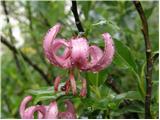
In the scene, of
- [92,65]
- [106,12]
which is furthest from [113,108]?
[106,12]

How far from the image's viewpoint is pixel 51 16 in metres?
1.57

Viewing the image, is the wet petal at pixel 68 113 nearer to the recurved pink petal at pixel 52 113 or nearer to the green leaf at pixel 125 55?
the recurved pink petal at pixel 52 113

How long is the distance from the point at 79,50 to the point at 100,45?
3.6 inches

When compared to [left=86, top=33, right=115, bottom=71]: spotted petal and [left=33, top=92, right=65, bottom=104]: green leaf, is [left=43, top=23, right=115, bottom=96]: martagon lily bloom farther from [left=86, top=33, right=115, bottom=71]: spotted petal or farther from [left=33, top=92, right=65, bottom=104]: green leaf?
[left=33, top=92, right=65, bottom=104]: green leaf

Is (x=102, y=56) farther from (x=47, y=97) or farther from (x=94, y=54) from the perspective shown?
(x=47, y=97)

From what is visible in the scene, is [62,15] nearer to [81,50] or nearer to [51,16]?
[51,16]

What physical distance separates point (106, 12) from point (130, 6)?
156 mm

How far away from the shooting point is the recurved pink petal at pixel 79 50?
68 centimetres

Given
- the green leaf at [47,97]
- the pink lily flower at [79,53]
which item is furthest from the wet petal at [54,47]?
the green leaf at [47,97]

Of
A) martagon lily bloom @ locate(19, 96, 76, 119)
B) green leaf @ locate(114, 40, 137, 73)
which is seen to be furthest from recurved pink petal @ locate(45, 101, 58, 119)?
green leaf @ locate(114, 40, 137, 73)

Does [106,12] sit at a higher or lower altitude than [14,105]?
higher

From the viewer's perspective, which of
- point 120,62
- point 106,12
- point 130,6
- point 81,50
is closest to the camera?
point 81,50

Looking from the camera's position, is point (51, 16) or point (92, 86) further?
point (51, 16)

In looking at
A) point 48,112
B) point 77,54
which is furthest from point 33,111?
point 77,54
